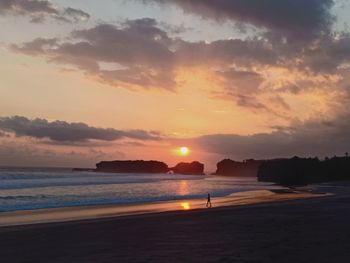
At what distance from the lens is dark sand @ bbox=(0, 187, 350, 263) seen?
12.7 meters

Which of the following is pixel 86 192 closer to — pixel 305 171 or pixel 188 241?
pixel 188 241

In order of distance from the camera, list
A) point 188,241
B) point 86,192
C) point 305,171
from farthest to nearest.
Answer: point 305,171, point 86,192, point 188,241

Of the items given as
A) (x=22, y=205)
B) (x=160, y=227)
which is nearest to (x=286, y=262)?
(x=160, y=227)

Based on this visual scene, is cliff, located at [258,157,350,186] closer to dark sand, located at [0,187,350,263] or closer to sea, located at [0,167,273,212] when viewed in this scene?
sea, located at [0,167,273,212]

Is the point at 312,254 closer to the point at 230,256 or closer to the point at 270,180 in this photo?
the point at 230,256

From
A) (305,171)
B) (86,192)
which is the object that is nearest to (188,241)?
(86,192)

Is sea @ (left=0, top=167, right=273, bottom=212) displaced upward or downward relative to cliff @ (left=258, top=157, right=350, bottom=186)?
downward

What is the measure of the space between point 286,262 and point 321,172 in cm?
11435

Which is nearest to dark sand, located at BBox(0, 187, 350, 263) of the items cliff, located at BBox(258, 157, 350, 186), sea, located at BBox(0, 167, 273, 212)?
sea, located at BBox(0, 167, 273, 212)

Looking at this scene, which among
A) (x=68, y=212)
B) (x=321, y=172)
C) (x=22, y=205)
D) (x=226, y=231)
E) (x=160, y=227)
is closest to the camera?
(x=226, y=231)

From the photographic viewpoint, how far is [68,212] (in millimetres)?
32406

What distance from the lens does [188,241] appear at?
51.5 ft

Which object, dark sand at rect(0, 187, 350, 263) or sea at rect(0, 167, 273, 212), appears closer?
dark sand at rect(0, 187, 350, 263)

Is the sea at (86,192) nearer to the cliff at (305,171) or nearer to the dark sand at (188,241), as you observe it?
the dark sand at (188,241)
